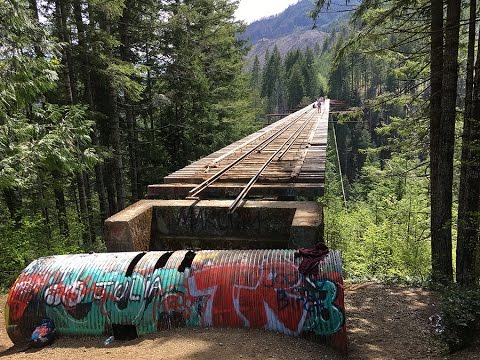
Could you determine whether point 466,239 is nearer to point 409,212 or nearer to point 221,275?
point 221,275

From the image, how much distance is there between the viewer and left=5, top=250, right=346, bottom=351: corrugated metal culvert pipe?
392cm

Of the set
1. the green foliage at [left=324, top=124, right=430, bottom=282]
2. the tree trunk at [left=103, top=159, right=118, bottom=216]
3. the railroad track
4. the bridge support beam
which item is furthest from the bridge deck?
the tree trunk at [left=103, top=159, right=118, bottom=216]

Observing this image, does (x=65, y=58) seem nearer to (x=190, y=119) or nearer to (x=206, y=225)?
(x=206, y=225)

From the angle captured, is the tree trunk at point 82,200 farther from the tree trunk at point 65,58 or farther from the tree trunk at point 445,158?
the tree trunk at point 445,158

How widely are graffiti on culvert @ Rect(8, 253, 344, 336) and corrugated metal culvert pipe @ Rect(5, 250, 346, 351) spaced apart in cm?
1

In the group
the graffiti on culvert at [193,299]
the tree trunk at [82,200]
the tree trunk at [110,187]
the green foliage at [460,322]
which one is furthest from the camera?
the tree trunk at [110,187]

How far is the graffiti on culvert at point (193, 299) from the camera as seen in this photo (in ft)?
12.8

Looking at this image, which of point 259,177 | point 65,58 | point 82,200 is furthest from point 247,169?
point 82,200

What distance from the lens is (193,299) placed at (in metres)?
4.05

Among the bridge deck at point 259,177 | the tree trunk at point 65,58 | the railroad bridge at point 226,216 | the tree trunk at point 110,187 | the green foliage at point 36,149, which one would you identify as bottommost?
the tree trunk at point 110,187

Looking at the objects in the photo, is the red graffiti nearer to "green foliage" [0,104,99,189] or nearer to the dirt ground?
the dirt ground

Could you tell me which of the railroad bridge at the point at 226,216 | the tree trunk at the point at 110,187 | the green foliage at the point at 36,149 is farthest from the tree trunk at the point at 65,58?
the railroad bridge at the point at 226,216

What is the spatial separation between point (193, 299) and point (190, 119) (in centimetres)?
1614

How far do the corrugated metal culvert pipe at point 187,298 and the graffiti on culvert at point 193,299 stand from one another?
1cm
